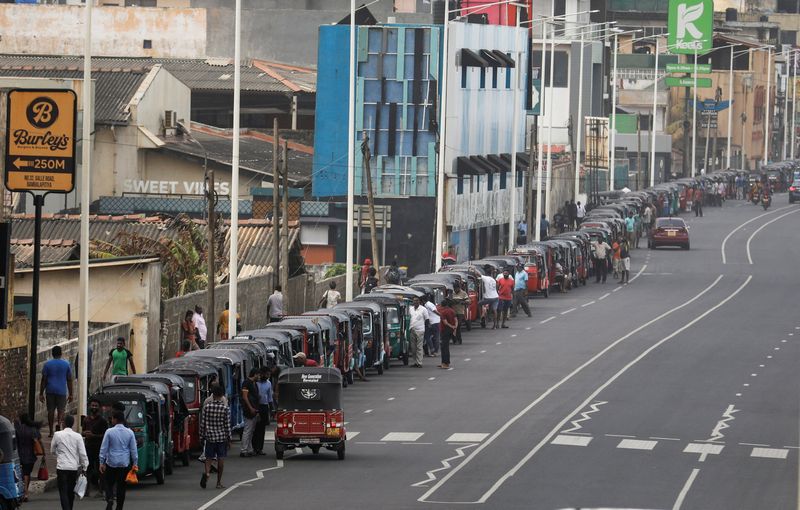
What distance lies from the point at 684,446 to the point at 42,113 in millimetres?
11347

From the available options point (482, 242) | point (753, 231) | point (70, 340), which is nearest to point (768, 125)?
point (753, 231)

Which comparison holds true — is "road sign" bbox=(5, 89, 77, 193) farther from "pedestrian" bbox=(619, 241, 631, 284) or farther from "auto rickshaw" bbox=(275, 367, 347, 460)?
"pedestrian" bbox=(619, 241, 631, 284)

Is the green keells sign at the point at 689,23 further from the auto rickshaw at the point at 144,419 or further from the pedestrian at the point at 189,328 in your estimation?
the auto rickshaw at the point at 144,419

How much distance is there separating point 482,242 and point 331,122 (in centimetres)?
1027

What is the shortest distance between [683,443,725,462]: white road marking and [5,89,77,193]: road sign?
10.5 m

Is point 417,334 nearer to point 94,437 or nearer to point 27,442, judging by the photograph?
point 94,437

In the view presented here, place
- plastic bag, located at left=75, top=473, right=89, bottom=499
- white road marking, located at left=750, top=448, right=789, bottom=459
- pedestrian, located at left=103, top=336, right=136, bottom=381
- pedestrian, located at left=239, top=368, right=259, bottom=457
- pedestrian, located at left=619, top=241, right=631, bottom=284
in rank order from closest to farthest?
1. plastic bag, located at left=75, top=473, right=89, bottom=499
2. pedestrian, located at left=239, top=368, right=259, bottom=457
3. white road marking, located at left=750, top=448, right=789, bottom=459
4. pedestrian, located at left=103, top=336, right=136, bottom=381
5. pedestrian, located at left=619, top=241, right=631, bottom=284

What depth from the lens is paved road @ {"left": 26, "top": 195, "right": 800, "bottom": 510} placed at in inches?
993

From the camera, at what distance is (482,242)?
77000 millimetres

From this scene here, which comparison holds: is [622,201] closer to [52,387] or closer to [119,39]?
[119,39]

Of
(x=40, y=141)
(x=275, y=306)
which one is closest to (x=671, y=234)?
(x=275, y=306)

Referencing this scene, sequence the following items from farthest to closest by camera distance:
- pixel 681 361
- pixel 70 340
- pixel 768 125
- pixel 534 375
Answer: pixel 768 125 → pixel 681 361 → pixel 534 375 → pixel 70 340

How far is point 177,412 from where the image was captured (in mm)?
27609

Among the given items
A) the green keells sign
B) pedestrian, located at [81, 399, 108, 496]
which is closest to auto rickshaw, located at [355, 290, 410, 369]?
pedestrian, located at [81, 399, 108, 496]
